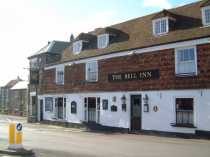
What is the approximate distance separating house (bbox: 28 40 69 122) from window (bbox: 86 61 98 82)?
32.6ft

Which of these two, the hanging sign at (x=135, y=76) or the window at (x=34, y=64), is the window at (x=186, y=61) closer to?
the hanging sign at (x=135, y=76)

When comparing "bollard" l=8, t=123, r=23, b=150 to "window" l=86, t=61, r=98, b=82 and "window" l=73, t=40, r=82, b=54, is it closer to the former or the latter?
"window" l=86, t=61, r=98, b=82

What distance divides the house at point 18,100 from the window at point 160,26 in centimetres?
3636

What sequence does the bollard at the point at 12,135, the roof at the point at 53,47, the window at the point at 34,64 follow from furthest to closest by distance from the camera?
the window at the point at 34,64 < the roof at the point at 53,47 < the bollard at the point at 12,135

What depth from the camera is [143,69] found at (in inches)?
1036

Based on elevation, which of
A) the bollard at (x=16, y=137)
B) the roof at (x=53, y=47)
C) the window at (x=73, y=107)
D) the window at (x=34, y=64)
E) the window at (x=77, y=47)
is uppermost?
the roof at (x=53, y=47)

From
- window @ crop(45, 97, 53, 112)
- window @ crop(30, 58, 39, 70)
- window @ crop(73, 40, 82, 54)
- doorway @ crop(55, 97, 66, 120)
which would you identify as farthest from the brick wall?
window @ crop(30, 58, 39, 70)

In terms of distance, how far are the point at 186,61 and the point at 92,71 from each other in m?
10.3

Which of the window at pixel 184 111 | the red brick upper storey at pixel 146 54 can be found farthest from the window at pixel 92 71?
the window at pixel 184 111

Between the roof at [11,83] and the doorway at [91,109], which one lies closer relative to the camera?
the doorway at [91,109]

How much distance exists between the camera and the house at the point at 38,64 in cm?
4113

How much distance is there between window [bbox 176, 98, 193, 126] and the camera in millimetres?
22984

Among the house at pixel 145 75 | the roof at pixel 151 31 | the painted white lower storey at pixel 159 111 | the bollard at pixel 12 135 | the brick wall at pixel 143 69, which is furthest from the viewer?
the roof at pixel 151 31

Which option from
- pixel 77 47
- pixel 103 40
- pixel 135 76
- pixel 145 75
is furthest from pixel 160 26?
pixel 77 47
